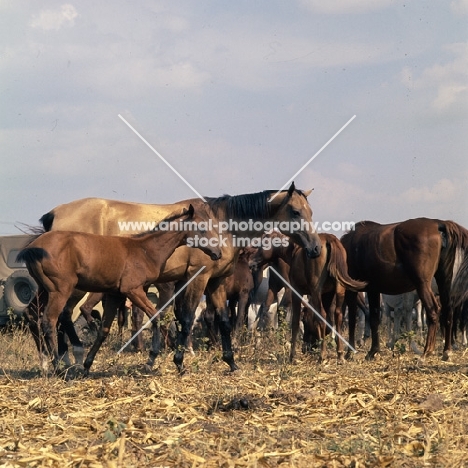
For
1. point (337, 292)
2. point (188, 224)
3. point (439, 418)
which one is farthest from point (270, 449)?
point (337, 292)

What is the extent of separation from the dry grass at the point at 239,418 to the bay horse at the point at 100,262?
0.82 metres

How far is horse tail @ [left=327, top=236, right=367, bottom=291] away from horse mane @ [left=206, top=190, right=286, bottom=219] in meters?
1.55

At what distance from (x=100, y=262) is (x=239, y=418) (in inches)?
126

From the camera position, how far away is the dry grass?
580 cm

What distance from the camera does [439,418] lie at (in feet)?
23.4

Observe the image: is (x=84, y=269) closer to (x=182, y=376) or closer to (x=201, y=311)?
(x=182, y=376)

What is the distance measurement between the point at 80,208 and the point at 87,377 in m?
2.62

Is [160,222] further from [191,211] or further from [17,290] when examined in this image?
[17,290]

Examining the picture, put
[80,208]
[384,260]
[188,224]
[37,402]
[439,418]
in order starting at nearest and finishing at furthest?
1. [439,418]
2. [37,402]
3. [188,224]
4. [80,208]
5. [384,260]

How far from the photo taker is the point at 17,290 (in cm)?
1777

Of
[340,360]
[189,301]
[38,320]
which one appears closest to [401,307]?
[340,360]

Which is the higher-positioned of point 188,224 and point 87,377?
point 188,224

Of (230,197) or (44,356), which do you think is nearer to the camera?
(44,356)

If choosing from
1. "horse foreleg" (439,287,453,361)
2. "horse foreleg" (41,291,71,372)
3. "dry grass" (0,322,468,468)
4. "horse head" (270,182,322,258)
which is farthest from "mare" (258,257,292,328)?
"horse foreleg" (41,291,71,372)
